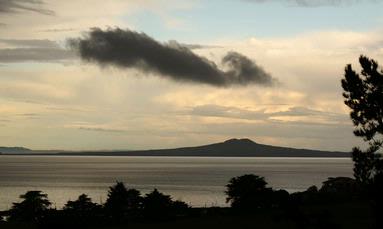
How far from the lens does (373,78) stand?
32.9 m

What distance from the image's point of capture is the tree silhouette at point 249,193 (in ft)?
190

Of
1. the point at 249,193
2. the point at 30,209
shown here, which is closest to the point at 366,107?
the point at 249,193

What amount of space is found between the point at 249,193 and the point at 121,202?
13921 mm

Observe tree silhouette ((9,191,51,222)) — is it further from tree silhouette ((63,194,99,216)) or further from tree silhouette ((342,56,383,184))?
tree silhouette ((342,56,383,184))

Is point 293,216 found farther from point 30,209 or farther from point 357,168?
point 30,209

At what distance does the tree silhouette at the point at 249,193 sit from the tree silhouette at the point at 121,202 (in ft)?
33.2

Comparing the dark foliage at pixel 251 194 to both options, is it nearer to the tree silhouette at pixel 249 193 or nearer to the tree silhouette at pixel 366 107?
the tree silhouette at pixel 249 193

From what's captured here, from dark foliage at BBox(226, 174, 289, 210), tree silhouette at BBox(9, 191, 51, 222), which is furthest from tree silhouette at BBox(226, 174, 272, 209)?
tree silhouette at BBox(9, 191, 51, 222)

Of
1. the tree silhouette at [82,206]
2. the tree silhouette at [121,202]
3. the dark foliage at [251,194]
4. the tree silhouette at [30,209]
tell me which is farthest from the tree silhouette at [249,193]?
the tree silhouette at [30,209]

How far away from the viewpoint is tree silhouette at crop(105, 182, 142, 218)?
2200 inches

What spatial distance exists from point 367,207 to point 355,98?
2524cm

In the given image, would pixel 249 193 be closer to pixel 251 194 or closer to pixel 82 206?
pixel 251 194

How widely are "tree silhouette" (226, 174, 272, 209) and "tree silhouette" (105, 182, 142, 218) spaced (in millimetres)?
10126

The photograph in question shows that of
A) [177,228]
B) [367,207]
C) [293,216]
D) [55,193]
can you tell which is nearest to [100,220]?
[177,228]
